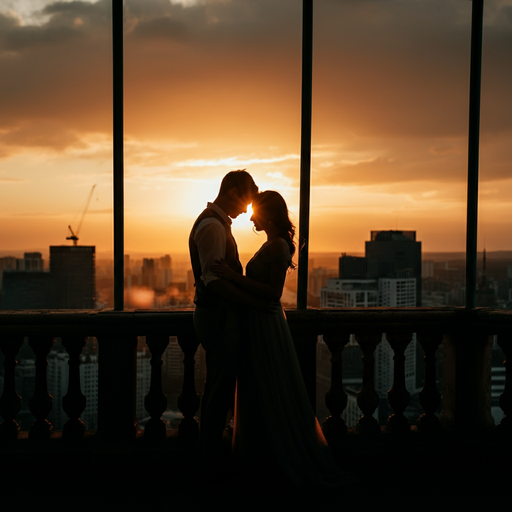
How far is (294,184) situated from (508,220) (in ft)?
4.98

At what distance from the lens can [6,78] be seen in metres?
3.36

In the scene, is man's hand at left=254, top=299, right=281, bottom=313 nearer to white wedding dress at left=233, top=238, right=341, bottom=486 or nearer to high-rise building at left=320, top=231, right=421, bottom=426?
white wedding dress at left=233, top=238, right=341, bottom=486

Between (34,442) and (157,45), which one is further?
(157,45)

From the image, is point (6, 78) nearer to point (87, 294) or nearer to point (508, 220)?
point (87, 294)

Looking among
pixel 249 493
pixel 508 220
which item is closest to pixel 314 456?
pixel 249 493

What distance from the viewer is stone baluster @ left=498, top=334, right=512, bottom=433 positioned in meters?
3.07

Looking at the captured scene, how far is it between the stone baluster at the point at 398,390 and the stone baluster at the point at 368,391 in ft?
0.32

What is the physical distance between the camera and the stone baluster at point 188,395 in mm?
2945

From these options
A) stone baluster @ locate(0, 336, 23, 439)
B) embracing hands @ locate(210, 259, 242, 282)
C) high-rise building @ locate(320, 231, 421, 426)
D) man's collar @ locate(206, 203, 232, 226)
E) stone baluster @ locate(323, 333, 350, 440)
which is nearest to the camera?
embracing hands @ locate(210, 259, 242, 282)

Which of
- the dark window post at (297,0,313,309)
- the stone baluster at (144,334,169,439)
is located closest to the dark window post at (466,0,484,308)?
the dark window post at (297,0,313,309)

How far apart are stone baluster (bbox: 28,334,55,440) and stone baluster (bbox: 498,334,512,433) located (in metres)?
2.72

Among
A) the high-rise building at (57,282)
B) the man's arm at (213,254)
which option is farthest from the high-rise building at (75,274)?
the man's arm at (213,254)

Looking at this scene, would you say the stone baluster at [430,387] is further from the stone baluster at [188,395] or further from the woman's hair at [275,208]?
the stone baluster at [188,395]

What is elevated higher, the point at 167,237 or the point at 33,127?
the point at 33,127
